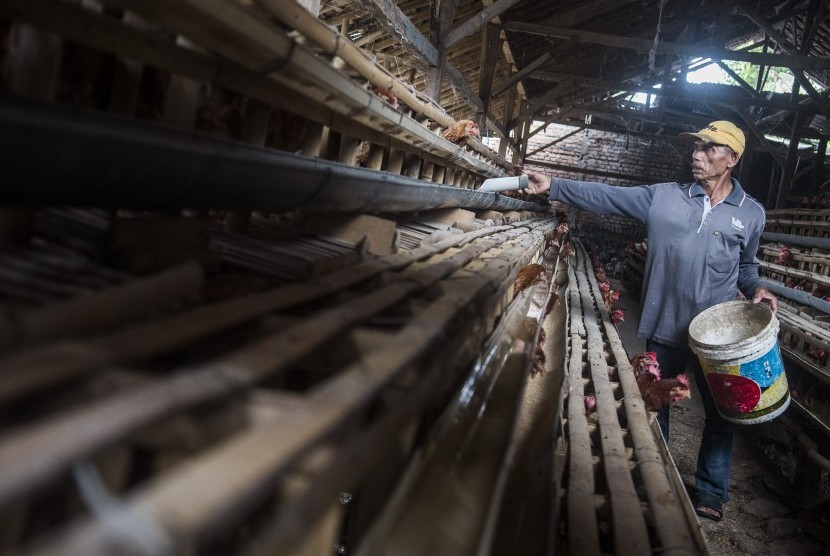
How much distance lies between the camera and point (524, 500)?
1742 mm

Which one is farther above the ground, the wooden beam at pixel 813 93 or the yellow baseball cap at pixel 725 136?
the wooden beam at pixel 813 93

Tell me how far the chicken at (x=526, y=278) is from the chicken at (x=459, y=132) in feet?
4.15

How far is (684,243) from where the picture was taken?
4.26m

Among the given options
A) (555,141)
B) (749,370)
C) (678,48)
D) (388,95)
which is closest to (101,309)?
(388,95)

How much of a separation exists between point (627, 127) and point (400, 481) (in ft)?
63.0

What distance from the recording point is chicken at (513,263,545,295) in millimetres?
3566

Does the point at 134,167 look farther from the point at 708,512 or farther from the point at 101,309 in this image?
the point at 708,512

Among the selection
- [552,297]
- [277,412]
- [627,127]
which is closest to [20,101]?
[277,412]

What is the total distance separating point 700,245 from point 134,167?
3.90 m

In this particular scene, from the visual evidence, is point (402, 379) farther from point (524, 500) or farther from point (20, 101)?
point (20, 101)

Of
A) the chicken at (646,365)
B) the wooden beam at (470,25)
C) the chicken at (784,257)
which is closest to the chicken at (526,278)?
the chicken at (646,365)

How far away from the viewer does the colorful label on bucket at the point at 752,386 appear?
3396 mm

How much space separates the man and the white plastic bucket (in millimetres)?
436

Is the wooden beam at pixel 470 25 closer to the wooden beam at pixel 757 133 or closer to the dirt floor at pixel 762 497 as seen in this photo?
the dirt floor at pixel 762 497
